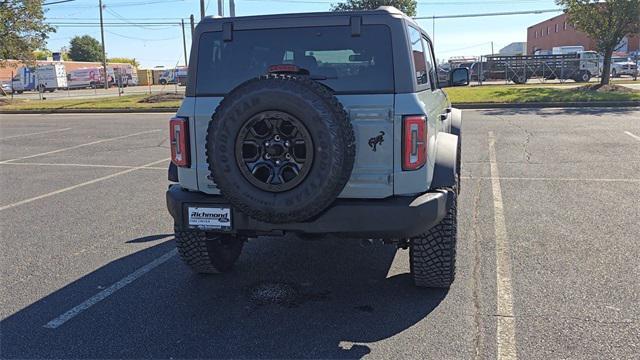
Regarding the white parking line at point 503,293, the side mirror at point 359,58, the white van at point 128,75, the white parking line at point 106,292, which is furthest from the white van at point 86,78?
the side mirror at point 359,58

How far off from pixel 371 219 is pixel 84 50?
122 metres

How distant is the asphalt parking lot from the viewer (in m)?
3.33

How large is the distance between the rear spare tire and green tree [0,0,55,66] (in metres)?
29.1

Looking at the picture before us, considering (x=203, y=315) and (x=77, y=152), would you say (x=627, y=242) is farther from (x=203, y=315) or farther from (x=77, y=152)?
(x=77, y=152)

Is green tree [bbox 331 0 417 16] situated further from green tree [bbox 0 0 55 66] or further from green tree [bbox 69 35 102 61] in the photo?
green tree [bbox 69 35 102 61]

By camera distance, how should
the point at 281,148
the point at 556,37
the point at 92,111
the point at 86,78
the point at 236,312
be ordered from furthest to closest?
1. the point at 556,37
2. the point at 86,78
3. the point at 92,111
4. the point at 236,312
5. the point at 281,148

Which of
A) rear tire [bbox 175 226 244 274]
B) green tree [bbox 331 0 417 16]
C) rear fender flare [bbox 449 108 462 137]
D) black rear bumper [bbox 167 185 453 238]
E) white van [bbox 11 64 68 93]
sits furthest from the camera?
white van [bbox 11 64 68 93]

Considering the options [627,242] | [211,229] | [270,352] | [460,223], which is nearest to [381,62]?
[211,229]

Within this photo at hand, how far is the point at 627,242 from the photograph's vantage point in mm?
4996

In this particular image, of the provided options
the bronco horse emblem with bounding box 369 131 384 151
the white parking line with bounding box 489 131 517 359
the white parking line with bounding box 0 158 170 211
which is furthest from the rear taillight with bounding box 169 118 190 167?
the white parking line with bounding box 0 158 170 211

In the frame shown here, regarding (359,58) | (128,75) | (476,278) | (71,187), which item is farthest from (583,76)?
(128,75)

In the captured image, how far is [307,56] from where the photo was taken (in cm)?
382

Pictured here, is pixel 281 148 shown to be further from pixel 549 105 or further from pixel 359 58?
pixel 549 105

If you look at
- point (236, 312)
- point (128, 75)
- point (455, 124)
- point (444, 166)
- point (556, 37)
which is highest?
point (556, 37)
